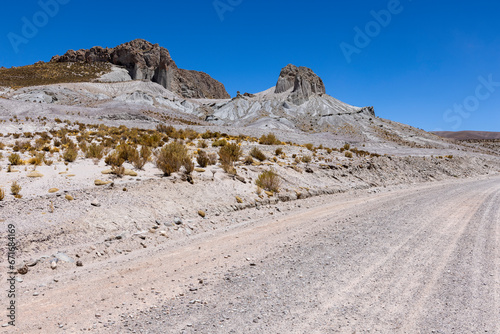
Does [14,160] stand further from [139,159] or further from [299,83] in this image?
[299,83]

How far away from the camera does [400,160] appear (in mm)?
24031

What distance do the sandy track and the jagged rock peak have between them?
80.7 metres

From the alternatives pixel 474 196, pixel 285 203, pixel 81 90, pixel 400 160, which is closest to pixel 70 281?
pixel 285 203

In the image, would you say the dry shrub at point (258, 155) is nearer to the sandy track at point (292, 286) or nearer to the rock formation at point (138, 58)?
the sandy track at point (292, 286)

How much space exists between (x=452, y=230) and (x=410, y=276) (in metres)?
3.81

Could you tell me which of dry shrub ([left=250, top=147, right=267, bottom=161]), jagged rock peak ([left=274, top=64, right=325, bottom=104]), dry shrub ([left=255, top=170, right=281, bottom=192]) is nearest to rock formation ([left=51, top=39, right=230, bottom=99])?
jagged rock peak ([left=274, top=64, right=325, bottom=104])

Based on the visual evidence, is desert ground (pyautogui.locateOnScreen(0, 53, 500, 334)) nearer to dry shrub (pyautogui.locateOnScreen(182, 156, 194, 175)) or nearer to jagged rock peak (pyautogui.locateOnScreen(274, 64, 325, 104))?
dry shrub (pyautogui.locateOnScreen(182, 156, 194, 175))

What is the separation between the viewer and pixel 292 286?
4.64 metres

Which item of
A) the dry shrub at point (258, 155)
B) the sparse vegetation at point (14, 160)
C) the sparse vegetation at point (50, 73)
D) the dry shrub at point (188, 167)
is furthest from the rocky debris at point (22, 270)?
the sparse vegetation at point (50, 73)

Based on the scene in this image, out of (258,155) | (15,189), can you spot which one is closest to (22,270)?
(15,189)

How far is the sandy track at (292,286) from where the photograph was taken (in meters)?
3.69

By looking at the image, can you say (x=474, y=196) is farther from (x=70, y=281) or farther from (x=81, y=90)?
(x=81, y=90)

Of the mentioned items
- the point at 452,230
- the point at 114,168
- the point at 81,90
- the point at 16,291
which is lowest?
the point at 16,291

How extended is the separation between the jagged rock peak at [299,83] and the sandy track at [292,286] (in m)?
80.7
